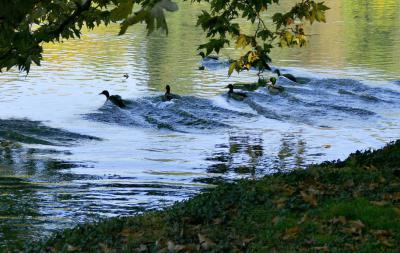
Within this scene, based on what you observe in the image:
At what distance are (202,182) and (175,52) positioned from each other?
94.2 ft

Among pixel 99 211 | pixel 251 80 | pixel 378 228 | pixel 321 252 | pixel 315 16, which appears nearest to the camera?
pixel 321 252

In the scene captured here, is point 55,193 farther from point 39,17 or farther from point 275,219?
point 275,219

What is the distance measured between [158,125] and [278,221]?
20268mm

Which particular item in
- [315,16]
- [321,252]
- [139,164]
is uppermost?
[315,16]

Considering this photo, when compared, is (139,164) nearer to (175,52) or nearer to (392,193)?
(392,193)

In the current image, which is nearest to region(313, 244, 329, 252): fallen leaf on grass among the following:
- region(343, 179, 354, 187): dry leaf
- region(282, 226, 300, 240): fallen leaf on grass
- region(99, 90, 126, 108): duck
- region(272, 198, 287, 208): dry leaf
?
region(282, 226, 300, 240): fallen leaf on grass

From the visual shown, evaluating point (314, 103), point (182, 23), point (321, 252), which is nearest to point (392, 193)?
point (321, 252)

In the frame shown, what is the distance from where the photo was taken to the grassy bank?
941 cm

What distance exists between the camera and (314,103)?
113 ft

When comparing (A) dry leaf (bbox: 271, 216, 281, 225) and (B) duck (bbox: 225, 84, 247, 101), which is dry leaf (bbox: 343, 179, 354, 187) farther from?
(B) duck (bbox: 225, 84, 247, 101)

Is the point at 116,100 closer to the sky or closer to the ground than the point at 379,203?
closer to the ground

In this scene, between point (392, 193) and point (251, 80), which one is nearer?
point (392, 193)

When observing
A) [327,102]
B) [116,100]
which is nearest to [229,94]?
[327,102]

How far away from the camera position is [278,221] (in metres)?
10.3
